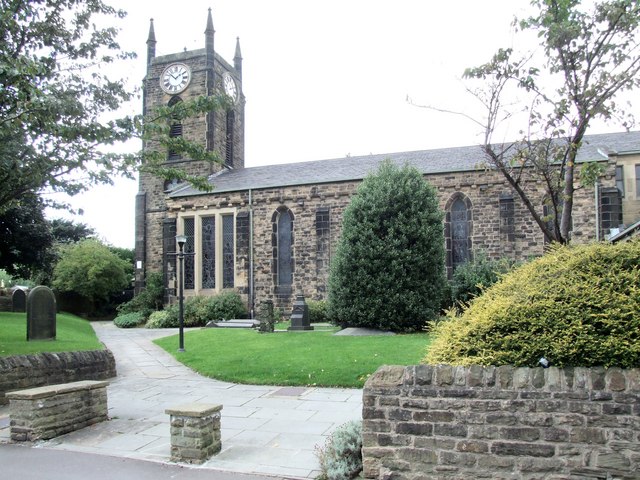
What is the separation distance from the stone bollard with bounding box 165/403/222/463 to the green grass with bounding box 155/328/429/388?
3.57 metres

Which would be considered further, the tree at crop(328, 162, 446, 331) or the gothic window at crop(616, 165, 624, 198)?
the gothic window at crop(616, 165, 624, 198)

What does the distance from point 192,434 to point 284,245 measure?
20411 mm

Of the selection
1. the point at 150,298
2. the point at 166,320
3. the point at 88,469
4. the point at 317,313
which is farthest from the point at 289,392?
the point at 150,298

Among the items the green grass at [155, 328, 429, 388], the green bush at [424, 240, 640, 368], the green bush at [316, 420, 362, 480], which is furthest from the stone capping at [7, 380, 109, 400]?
the green bush at [424, 240, 640, 368]

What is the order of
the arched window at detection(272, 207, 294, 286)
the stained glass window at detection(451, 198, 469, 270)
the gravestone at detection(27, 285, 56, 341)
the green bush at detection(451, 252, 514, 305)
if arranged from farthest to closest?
1. the arched window at detection(272, 207, 294, 286)
2. the stained glass window at detection(451, 198, 469, 270)
3. the green bush at detection(451, 252, 514, 305)
4. the gravestone at detection(27, 285, 56, 341)

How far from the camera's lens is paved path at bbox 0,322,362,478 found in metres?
5.99

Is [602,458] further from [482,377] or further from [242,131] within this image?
[242,131]

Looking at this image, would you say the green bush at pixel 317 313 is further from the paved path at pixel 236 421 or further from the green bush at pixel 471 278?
the paved path at pixel 236 421

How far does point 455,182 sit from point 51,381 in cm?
1785

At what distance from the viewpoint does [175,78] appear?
32.6 m

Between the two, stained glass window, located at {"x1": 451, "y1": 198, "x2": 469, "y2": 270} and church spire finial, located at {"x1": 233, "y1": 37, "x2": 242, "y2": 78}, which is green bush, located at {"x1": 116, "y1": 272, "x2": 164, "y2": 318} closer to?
stained glass window, located at {"x1": 451, "y1": 198, "x2": 469, "y2": 270}

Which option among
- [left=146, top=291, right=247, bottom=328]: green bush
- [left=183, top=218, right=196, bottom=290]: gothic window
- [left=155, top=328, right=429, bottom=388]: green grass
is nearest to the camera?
[left=155, top=328, right=429, bottom=388]: green grass

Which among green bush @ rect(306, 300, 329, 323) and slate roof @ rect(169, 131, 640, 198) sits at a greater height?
slate roof @ rect(169, 131, 640, 198)

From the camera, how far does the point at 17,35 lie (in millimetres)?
11312
